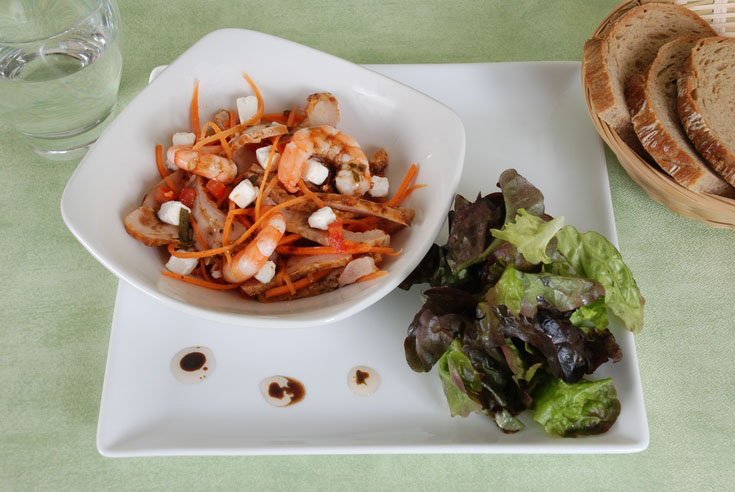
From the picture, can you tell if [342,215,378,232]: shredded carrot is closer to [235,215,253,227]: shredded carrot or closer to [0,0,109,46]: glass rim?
[235,215,253,227]: shredded carrot

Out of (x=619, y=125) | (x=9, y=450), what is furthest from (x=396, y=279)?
(x=9, y=450)

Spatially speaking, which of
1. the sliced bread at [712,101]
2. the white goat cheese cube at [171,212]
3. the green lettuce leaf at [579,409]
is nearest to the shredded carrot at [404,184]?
the white goat cheese cube at [171,212]

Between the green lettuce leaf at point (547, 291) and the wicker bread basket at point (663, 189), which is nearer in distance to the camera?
the green lettuce leaf at point (547, 291)

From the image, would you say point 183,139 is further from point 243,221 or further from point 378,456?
point 378,456

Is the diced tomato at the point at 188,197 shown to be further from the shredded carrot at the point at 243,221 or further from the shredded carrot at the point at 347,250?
the shredded carrot at the point at 347,250

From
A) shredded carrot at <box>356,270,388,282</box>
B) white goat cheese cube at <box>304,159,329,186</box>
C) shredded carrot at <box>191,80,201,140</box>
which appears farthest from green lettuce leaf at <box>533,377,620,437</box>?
shredded carrot at <box>191,80,201,140</box>

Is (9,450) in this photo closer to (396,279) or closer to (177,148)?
(177,148)
